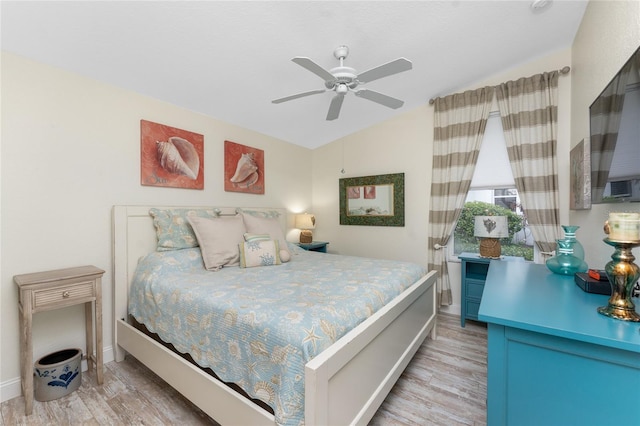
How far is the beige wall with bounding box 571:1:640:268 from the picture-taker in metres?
1.44

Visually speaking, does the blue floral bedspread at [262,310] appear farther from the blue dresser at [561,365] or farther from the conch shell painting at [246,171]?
the conch shell painting at [246,171]

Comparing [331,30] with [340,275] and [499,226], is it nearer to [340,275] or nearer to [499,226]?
[340,275]

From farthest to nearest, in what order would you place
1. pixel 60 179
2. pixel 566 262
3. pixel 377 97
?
pixel 377 97, pixel 60 179, pixel 566 262

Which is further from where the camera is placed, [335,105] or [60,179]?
[335,105]

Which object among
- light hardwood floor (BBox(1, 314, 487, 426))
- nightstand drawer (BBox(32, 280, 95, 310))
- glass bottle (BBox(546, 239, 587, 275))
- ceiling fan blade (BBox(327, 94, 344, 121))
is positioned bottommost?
light hardwood floor (BBox(1, 314, 487, 426))

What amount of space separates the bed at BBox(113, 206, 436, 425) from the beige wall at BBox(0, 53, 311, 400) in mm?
153

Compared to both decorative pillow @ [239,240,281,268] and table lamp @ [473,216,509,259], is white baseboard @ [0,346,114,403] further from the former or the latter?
table lamp @ [473,216,509,259]

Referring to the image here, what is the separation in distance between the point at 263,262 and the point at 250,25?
6.27 ft

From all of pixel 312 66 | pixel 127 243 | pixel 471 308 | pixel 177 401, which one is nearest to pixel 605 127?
pixel 312 66

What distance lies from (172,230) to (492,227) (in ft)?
10.6

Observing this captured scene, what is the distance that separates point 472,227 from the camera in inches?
132

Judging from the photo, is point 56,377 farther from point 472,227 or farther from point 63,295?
point 472,227

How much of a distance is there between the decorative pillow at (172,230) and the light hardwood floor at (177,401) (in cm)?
103

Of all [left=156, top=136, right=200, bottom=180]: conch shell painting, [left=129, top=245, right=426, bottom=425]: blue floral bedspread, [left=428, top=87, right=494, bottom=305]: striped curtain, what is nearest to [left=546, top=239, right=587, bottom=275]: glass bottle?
[left=129, top=245, right=426, bottom=425]: blue floral bedspread
